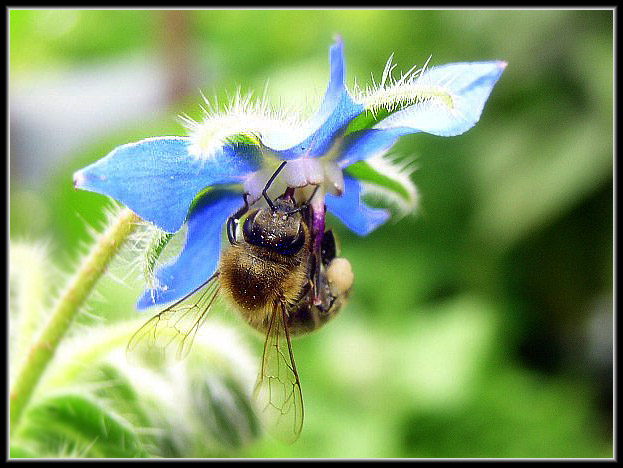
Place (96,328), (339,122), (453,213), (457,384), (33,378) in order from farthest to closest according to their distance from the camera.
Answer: (453,213) < (457,384) < (96,328) < (33,378) < (339,122)

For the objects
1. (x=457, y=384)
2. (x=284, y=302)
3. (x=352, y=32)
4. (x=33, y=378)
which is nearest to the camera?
(x=284, y=302)

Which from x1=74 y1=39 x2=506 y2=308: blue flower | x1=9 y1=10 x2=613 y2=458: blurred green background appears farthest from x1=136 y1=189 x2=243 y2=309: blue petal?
x1=9 y1=10 x2=613 y2=458: blurred green background

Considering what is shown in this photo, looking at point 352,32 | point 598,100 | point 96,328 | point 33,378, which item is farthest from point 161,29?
point 33,378

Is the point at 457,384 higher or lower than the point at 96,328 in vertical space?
A: lower

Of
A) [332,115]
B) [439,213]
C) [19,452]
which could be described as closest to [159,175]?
[332,115]

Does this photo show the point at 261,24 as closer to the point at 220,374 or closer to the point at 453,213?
the point at 453,213

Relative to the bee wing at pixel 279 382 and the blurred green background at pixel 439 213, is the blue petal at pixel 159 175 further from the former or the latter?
the blurred green background at pixel 439 213
